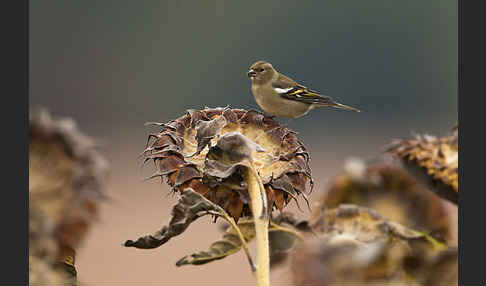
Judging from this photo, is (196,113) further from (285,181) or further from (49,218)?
(49,218)

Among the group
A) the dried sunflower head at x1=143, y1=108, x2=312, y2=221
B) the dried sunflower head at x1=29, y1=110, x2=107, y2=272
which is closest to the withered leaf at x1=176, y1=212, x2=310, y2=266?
the dried sunflower head at x1=143, y1=108, x2=312, y2=221

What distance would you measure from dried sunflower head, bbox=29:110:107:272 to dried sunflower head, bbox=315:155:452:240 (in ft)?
2.55

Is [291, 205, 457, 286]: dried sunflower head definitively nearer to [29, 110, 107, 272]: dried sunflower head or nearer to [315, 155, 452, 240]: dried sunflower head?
[29, 110, 107, 272]: dried sunflower head

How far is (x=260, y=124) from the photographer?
1458 millimetres

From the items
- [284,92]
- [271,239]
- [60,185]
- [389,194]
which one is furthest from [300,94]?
[60,185]

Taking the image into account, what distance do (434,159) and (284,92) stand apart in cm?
80

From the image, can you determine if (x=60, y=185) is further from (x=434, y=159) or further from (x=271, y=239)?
(x=434, y=159)

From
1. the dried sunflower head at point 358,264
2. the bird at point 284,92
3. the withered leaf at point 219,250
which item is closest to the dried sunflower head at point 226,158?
the withered leaf at point 219,250

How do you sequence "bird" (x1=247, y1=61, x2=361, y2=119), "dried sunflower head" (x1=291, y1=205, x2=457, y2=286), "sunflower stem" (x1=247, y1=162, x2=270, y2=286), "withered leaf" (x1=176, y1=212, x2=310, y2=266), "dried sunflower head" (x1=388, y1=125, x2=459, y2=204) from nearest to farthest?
"dried sunflower head" (x1=291, y1=205, x2=457, y2=286) → "sunflower stem" (x1=247, y1=162, x2=270, y2=286) → "withered leaf" (x1=176, y1=212, x2=310, y2=266) → "dried sunflower head" (x1=388, y1=125, x2=459, y2=204) → "bird" (x1=247, y1=61, x2=361, y2=119)

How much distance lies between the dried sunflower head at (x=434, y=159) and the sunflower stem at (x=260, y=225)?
86 cm

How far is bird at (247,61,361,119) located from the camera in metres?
2.54

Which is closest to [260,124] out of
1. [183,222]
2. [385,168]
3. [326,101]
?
[183,222]

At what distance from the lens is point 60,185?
138 cm

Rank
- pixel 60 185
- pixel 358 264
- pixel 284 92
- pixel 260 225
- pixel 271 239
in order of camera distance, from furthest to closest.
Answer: pixel 284 92 < pixel 271 239 < pixel 60 185 < pixel 260 225 < pixel 358 264
